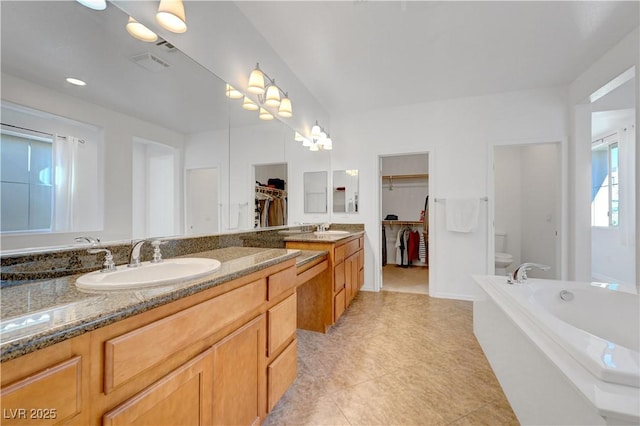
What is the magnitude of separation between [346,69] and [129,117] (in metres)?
2.09

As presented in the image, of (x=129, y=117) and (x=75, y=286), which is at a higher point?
(x=129, y=117)

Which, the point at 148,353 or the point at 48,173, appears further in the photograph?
the point at 48,173

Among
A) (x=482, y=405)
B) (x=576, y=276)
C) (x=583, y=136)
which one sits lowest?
(x=482, y=405)

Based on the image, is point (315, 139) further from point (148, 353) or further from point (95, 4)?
point (148, 353)

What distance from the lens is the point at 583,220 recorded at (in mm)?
2770

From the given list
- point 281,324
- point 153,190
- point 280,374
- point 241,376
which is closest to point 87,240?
point 153,190

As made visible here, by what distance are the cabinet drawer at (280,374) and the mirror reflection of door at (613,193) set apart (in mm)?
4133

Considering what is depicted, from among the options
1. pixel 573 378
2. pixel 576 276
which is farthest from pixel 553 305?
pixel 576 276

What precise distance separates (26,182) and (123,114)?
505 millimetres

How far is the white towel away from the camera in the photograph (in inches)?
123

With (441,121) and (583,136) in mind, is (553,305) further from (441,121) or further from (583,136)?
(441,121)

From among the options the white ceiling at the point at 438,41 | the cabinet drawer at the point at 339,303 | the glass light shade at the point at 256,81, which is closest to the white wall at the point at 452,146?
the white ceiling at the point at 438,41

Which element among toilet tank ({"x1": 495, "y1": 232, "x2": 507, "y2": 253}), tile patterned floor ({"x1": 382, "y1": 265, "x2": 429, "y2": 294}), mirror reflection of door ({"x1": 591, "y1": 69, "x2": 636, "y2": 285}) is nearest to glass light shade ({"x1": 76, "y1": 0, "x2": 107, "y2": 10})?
tile patterned floor ({"x1": 382, "y1": 265, "x2": 429, "y2": 294})

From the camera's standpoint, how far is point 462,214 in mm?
3176
